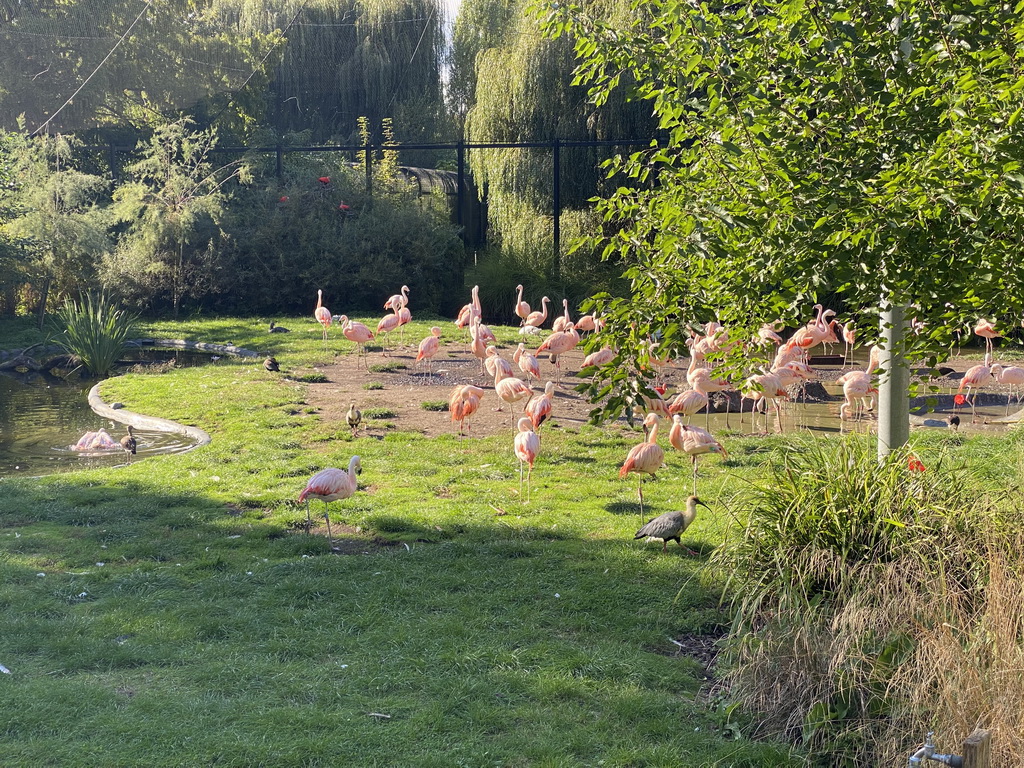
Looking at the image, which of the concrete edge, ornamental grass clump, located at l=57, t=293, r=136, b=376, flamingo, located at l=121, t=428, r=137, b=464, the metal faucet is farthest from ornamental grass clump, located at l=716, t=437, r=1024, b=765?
ornamental grass clump, located at l=57, t=293, r=136, b=376

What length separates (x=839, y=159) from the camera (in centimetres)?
371

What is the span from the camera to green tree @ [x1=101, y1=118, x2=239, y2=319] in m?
18.6

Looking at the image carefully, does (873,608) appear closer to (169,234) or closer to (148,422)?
(148,422)

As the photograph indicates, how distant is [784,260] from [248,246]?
16.8 meters

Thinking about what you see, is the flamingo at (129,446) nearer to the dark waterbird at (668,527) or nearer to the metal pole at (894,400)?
the dark waterbird at (668,527)

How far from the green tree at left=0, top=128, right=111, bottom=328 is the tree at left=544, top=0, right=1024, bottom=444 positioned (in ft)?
49.6

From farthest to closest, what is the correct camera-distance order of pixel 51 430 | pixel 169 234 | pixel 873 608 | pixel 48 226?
1. pixel 169 234
2. pixel 48 226
3. pixel 51 430
4. pixel 873 608

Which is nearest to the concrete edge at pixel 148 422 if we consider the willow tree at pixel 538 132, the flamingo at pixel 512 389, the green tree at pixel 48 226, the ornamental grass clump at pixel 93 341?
the ornamental grass clump at pixel 93 341

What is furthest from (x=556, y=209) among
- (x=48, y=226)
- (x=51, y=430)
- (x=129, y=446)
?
(x=129, y=446)

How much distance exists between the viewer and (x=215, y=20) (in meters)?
26.4

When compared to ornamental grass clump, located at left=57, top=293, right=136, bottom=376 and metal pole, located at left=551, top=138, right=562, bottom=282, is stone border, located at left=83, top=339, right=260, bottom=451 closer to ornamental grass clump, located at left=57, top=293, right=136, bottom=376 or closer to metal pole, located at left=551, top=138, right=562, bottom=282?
ornamental grass clump, located at left=57, top=293, right=136, bottom=376

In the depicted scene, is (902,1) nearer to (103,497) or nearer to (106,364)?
(103,497)

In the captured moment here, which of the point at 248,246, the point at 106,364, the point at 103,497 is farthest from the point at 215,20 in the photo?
the point at 103,497

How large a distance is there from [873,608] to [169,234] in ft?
56.3
